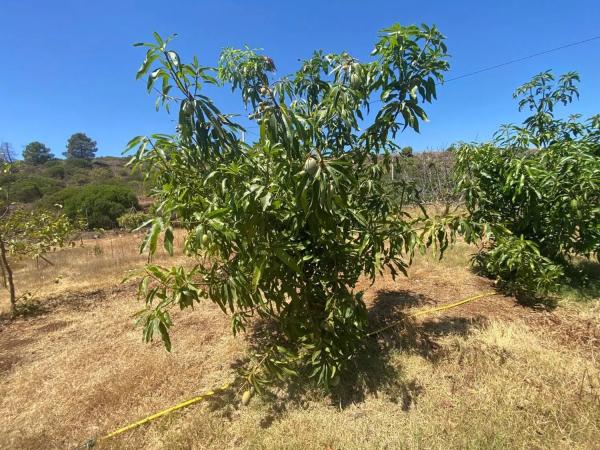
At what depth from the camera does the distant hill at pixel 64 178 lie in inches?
826

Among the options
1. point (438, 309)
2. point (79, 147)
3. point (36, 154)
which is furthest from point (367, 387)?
point (79, 147)

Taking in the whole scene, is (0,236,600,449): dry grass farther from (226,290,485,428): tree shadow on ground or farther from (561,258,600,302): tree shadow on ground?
(561,258,600,302): tree shadow on ground

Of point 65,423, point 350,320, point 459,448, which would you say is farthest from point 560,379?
point 65,423

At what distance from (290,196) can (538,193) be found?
2.71 m

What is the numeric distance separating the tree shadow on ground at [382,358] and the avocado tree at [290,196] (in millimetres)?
148

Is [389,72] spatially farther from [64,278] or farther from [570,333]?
[64,278]

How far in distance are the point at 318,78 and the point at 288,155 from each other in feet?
3.62

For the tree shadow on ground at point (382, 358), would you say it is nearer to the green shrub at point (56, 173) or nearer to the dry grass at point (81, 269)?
the dry grass at point (81, 269)

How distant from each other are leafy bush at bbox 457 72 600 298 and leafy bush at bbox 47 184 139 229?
52.4ft

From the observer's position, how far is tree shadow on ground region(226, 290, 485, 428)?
96.1 inches

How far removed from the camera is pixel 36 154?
41.7 m

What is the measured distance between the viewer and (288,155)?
184cm

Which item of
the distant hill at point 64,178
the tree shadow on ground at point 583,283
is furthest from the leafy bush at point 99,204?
the tree shadow on ground at point 583,283

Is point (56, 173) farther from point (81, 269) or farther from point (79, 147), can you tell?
point (81, 269)
